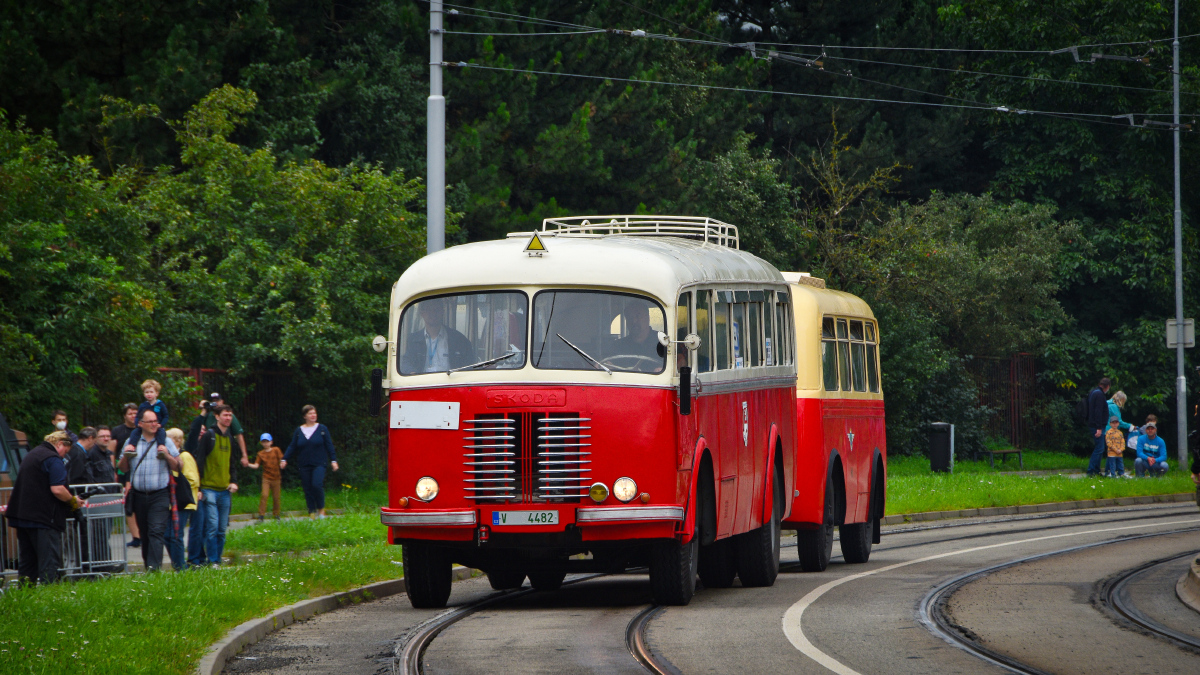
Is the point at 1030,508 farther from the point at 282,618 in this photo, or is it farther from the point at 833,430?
the point at 282,618

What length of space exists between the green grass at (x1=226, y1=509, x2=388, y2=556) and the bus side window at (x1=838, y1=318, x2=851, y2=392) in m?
5.84

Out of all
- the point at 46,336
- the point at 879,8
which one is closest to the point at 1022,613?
the point at 46,336

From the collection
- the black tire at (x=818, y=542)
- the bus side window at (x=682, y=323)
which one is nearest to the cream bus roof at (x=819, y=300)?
the black tire at (x=818, y=542)

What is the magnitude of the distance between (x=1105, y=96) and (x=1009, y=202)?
5446 millimetres

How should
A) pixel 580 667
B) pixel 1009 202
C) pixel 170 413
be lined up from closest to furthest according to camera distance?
1. pixel 580 667
2. pixel 170 413
3. pixel 1009 202

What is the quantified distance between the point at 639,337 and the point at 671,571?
1888 millimetres

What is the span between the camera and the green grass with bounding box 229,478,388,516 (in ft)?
88.4

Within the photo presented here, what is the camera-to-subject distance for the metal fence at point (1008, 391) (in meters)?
42.4

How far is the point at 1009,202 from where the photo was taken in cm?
5025

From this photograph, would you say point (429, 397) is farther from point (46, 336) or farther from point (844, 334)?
point (46, 336)

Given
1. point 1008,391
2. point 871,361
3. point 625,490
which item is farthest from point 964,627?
point 1008,391

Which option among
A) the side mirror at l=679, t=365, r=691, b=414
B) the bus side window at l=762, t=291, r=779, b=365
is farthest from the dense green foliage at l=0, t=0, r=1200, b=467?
the side mirror at l=679, t=365, r=691, b=414

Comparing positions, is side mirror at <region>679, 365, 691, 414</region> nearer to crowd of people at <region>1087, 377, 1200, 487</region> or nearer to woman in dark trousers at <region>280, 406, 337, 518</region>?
woman in dark trousers at <region>280, 406, 337, 518</region>

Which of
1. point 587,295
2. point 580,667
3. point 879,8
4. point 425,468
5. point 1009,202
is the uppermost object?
point 879,8
